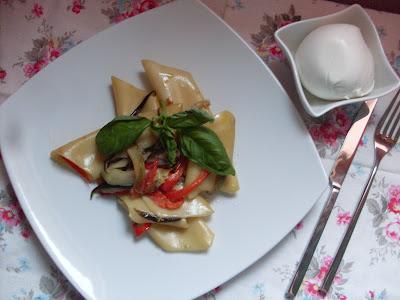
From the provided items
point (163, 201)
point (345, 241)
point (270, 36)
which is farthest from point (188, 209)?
point (270, 36)

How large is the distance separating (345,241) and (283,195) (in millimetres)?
184

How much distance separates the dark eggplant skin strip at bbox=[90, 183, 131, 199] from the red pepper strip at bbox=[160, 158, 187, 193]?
0.08 m

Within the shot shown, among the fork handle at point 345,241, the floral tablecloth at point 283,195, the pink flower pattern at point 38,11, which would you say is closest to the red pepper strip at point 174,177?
the floral tablecloth at point 283,195

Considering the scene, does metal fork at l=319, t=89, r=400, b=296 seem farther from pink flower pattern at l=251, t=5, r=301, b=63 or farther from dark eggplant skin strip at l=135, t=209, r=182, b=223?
dark eggplant skin strip at l=135, t=209, r=182, b=223

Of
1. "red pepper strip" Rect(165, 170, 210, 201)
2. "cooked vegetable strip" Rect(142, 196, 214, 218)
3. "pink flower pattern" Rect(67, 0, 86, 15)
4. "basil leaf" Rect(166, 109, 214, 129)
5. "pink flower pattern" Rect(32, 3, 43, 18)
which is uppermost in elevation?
"pink flower pattern" Rect(32, 3, 43, 18)

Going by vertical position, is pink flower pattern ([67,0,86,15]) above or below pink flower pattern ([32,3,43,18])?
below

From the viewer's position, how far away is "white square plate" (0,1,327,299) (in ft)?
3.94

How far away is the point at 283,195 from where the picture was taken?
1256 mm

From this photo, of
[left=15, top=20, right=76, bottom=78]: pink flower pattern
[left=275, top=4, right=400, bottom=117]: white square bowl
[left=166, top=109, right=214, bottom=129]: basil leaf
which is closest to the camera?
[left=166, top=109, right=214, bottom=129]: basil leaf

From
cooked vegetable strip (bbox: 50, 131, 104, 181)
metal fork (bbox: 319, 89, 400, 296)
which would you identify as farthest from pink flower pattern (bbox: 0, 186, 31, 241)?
metal fork (bbox: 319, 89, 400, 296)

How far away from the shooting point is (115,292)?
119cm

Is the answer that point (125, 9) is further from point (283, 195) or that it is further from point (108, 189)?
point (283, 195)

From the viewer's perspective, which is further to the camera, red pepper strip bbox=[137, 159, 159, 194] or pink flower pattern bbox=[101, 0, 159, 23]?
pink flower pattern bbox=[101, 0, 159, 23]

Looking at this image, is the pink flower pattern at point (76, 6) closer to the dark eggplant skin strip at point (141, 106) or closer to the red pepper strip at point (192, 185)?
the dark eggplant skin strip at point (141, 106)
